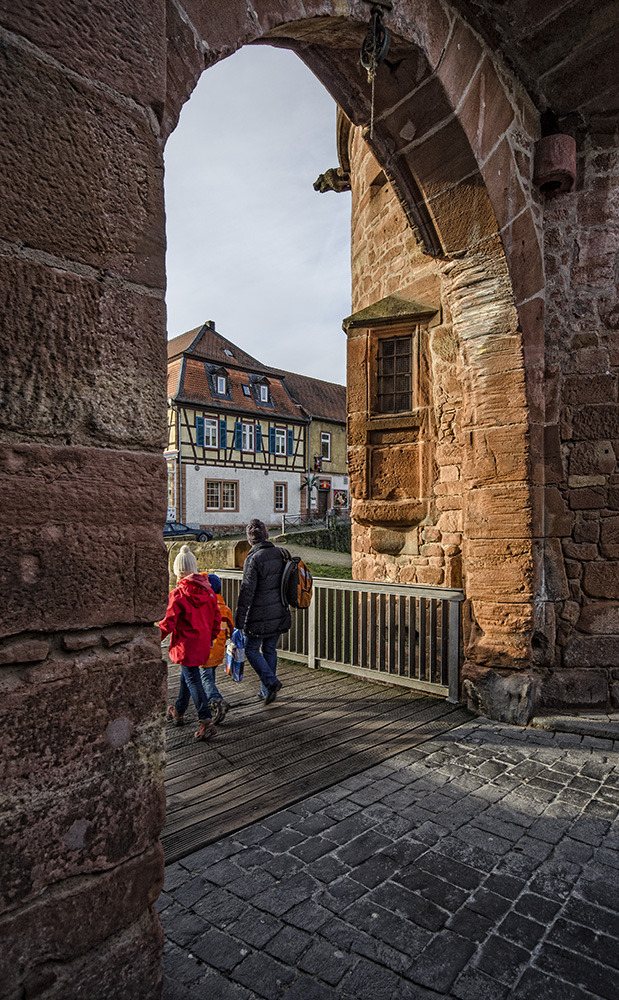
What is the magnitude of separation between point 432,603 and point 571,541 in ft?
4.28

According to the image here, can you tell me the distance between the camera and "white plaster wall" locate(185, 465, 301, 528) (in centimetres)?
2647

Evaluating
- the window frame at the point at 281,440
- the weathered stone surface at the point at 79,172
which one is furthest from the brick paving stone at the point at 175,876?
the window frame at the point at 281,440

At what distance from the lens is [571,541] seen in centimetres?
454

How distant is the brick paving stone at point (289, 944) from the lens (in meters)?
1.99

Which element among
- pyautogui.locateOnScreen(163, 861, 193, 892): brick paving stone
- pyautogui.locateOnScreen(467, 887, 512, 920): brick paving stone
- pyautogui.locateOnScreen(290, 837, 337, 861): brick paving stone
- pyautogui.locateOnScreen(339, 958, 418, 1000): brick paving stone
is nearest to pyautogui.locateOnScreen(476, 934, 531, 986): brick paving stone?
pyautogui.locateOnScreen(467, 887, 512, 920): brick paving stone

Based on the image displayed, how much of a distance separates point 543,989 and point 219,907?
1.23m

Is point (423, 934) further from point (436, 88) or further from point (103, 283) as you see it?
point (436, 88)

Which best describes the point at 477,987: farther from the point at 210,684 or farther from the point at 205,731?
the point at 210,684

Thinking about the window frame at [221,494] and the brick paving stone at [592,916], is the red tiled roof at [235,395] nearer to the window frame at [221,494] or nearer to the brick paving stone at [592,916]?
the window frame at [221,494]

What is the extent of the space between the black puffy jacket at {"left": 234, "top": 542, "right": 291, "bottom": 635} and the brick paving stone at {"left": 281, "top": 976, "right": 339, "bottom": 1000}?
3061 millimetres

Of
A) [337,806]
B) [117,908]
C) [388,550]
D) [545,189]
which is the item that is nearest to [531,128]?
[545,189]

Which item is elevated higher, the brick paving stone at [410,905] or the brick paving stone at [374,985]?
the brick paving stone at [374,985]

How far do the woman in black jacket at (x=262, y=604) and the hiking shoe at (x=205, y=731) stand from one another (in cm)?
84

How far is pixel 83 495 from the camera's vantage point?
151cm
